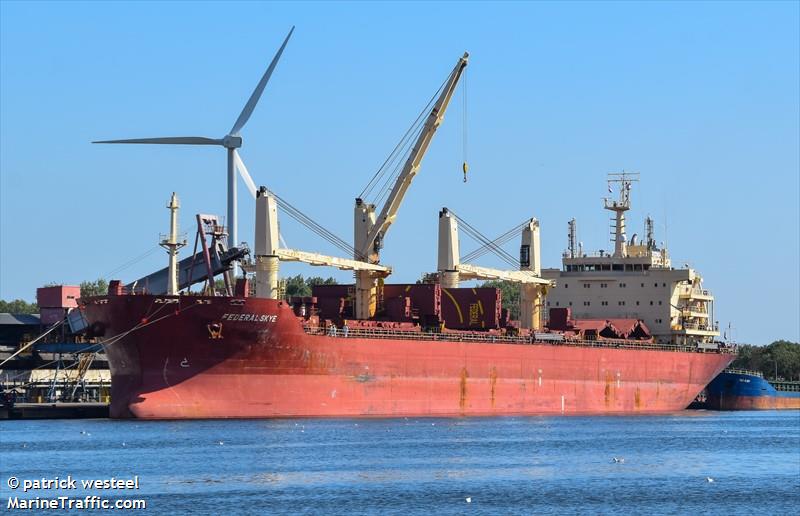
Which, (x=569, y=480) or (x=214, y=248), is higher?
(x=214, y=248)

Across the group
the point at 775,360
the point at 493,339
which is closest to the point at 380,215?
the point at 493,339

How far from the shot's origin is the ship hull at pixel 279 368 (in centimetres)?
5194

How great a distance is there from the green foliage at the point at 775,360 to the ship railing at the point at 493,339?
50329 mm

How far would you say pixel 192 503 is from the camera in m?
31.6

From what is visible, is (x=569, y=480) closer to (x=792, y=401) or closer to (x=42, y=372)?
(x=42, y=372)

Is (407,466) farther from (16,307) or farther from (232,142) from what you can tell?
(16,307)

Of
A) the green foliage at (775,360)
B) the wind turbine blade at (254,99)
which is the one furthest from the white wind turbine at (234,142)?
the green foliage at (775,360)

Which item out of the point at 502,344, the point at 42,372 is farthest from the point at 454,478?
the point at 42,372

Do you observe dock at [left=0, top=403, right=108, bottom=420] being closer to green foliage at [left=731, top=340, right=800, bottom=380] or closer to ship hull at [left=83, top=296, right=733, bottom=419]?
ship hull at [left=83, top=296, right=733, bottom=419]

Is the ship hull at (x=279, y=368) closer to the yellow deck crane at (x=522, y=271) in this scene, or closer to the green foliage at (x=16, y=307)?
the yellow deck crane at (x=522, y=271)

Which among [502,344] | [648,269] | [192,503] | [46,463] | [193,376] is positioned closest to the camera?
[192,503]

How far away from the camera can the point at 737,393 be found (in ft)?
270

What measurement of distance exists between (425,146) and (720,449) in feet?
81.9

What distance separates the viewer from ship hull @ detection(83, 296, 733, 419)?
51.9 m
